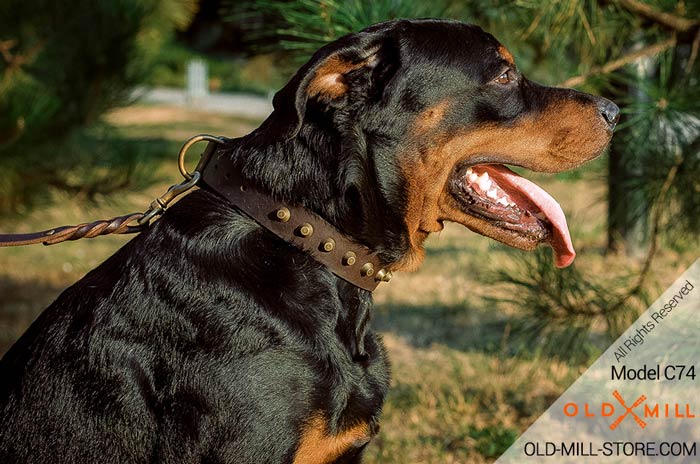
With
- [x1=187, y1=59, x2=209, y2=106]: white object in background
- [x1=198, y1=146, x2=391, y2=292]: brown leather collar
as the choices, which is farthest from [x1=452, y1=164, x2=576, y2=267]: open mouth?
[x1=187, y1=59, x2=209, y2=106]: white object in background

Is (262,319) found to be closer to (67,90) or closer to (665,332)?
(665,332)

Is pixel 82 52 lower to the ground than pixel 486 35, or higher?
lower

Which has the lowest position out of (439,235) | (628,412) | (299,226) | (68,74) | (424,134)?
(628,412)

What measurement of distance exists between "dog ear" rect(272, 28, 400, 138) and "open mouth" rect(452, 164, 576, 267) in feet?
1.45

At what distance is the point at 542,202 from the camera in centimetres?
270

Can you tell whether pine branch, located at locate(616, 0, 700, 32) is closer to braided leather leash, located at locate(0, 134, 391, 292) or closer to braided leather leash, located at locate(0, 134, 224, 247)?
braided leather leash, located at locate(0, 134, 391, 292)

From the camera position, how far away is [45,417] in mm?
2250

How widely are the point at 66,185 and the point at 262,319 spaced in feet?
11.8

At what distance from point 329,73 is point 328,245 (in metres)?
0.50

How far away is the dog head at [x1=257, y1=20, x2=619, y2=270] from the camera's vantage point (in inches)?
93.7

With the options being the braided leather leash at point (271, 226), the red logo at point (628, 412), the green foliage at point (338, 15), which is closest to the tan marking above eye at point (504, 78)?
the braided leather leash at point (271, 226)

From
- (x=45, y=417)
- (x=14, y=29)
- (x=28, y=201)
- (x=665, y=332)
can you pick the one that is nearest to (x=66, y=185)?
(x=28, y=201)

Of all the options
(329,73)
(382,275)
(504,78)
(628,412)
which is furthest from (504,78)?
(628,412)

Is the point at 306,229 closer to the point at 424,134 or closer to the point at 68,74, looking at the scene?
the point at 424,134
